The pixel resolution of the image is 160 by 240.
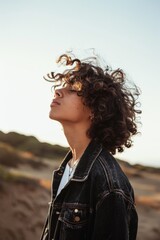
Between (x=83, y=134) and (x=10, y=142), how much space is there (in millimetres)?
7070

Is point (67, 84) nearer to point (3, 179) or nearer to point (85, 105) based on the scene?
point (85, 105)

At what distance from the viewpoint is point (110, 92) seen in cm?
261

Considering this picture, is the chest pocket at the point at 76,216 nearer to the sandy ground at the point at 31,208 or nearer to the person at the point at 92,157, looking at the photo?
the person at the point at 92,157

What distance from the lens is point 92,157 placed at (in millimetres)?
2252

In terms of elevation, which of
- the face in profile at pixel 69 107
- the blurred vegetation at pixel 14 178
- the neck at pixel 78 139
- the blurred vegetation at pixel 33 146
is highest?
the blurred vegetation at pixel 33 146

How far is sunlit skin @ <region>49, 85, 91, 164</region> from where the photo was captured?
245 cm

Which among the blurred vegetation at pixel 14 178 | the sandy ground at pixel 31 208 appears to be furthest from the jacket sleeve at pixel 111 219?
the blurred vegetation at pixel 14 178

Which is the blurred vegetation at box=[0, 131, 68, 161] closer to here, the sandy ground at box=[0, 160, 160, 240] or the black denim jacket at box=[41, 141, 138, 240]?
the sandy ground at box=[0, 160, 160, 240]

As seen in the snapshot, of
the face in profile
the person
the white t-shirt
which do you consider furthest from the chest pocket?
the face in profile

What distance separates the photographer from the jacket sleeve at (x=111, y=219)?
1919 millimetres

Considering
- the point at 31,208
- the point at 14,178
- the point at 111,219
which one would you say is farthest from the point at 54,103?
the point at 14,178

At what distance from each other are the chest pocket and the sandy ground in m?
4.55

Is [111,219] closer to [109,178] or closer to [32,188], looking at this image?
[109,178]

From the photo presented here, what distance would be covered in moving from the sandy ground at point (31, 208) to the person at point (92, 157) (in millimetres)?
4185
